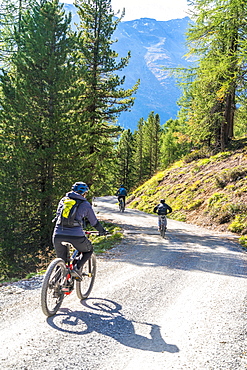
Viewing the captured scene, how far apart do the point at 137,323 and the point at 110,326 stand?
0.50 meters

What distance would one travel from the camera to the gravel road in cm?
409

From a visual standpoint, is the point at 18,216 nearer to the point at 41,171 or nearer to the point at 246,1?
the point at 41,171

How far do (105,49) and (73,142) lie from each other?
8.62 meters

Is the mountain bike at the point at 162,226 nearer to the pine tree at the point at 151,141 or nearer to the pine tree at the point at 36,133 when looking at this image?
the pine tree at the point at 36,133

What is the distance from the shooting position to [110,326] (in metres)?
5.18

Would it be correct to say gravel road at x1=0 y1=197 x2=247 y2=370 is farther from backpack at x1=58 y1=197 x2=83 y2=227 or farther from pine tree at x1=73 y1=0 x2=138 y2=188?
pine tree at x1=73 y1=0 x2=138 y2=188

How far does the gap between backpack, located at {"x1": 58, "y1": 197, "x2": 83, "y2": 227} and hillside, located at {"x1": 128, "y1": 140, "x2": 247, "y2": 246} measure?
477 inches

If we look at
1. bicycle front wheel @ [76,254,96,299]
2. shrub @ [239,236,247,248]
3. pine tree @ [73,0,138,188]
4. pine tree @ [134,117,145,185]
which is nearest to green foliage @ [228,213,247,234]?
shrub @ [239,236,247,248]

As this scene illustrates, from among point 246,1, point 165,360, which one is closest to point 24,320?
point 165,360

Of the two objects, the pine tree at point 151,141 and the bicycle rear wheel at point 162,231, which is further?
the pine tree at point 151,141

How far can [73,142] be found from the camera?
16312 mm

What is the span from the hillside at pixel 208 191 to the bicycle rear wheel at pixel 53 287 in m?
12.2

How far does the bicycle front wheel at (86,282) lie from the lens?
6.23m

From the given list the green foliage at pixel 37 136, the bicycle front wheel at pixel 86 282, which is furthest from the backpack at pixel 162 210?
the bicycle front wheel at pixel 86 282
